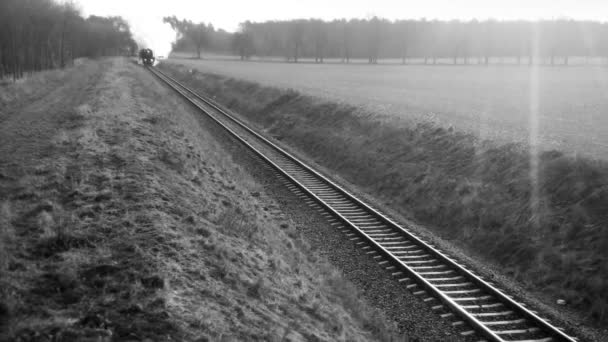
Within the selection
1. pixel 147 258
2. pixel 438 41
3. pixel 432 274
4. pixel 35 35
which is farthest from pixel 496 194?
pixel 438 41

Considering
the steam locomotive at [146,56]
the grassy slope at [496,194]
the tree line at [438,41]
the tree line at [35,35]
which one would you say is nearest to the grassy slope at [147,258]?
the grassy slope at [496,194]

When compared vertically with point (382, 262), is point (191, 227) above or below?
above

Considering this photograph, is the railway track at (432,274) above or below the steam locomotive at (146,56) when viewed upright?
below

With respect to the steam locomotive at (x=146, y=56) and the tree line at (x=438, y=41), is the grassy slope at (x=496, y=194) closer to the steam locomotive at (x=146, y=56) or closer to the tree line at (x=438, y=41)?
the steam locomotive at (x=146, y=56)

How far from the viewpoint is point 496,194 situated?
1426 centimetres

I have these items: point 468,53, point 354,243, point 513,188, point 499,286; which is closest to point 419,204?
point 513,188

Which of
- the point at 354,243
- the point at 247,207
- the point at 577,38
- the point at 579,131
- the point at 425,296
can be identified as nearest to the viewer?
the point at 425,296

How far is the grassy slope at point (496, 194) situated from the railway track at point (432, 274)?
5.44 ft

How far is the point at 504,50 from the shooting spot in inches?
5448

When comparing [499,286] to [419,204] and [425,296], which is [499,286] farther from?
[419,204]

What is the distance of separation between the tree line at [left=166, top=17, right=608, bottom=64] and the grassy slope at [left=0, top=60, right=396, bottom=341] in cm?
13605

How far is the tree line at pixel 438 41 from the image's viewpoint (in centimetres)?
13588

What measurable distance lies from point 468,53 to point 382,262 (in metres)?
142

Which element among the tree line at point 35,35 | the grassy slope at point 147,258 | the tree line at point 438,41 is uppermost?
the tree line at point 438,41
